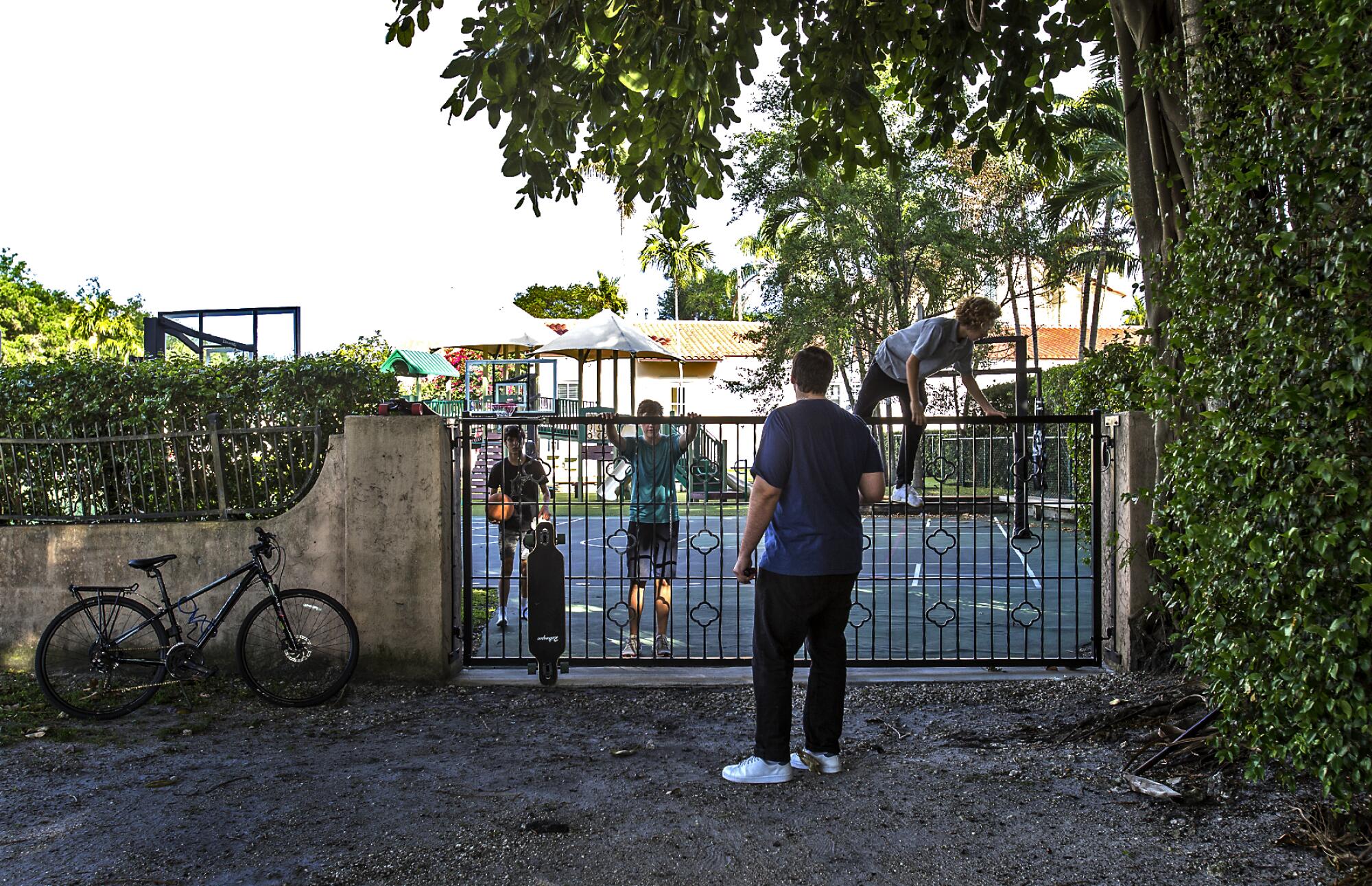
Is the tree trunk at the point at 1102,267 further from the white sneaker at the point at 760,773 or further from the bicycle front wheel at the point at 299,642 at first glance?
the white sneaker at the point at 760,773

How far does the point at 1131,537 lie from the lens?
670 cm

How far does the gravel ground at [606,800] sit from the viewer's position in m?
3.99

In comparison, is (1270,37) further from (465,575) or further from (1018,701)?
(465,575)

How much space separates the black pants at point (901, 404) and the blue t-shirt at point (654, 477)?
52.9 inches

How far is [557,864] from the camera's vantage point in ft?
13.2

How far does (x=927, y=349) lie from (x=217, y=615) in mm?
5029

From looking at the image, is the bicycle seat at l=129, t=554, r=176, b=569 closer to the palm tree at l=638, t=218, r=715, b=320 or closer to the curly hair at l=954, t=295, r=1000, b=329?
the curly hair at l=954, t=295, r=1000, b=329

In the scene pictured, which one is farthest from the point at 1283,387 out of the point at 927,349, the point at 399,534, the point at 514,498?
the point at 514,498

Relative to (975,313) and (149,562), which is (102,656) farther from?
(975,313)

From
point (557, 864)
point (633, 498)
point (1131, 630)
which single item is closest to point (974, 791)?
point (557, 864)

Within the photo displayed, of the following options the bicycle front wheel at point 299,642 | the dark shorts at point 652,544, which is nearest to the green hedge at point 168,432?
the bicycle front wheel at point 299,642

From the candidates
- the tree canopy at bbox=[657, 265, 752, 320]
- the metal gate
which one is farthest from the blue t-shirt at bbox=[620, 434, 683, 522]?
the tree canopy at bbox=[657, 265, 752, 320]

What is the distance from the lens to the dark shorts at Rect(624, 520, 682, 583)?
24.2 feet

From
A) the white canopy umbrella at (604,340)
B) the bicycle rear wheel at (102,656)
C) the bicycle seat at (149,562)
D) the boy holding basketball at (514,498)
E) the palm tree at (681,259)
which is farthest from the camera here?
the palm tree at (681,259)
